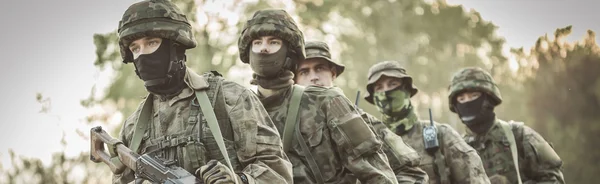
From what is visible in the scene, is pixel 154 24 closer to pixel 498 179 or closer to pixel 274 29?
pixel 274 29

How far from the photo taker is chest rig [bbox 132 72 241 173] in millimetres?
5008

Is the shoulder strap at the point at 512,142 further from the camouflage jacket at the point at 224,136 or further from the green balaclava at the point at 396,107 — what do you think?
the camouflage jacket at the point at 224,136

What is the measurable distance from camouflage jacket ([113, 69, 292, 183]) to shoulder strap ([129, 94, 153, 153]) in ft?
0.10

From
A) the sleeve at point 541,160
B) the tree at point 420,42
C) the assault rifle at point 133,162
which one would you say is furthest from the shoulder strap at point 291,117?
the tree at point 420,42

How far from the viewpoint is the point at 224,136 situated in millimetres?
5078

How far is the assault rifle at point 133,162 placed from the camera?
479 centimetres

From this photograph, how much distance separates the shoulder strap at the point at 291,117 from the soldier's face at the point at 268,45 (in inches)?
17.5

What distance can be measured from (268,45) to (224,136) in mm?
1394

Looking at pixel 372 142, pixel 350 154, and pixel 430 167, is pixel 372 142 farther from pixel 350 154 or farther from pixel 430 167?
pixel 430 167

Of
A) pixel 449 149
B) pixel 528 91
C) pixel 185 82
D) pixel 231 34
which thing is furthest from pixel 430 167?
pixel 528 91

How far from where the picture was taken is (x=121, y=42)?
5.21m

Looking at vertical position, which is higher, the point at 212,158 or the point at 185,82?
the point at 185,82

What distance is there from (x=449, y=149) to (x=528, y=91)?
14.3 meters

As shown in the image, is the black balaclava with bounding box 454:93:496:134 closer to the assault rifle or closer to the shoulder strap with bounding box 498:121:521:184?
the shoulder strap with bounding box 498:121:521:184
